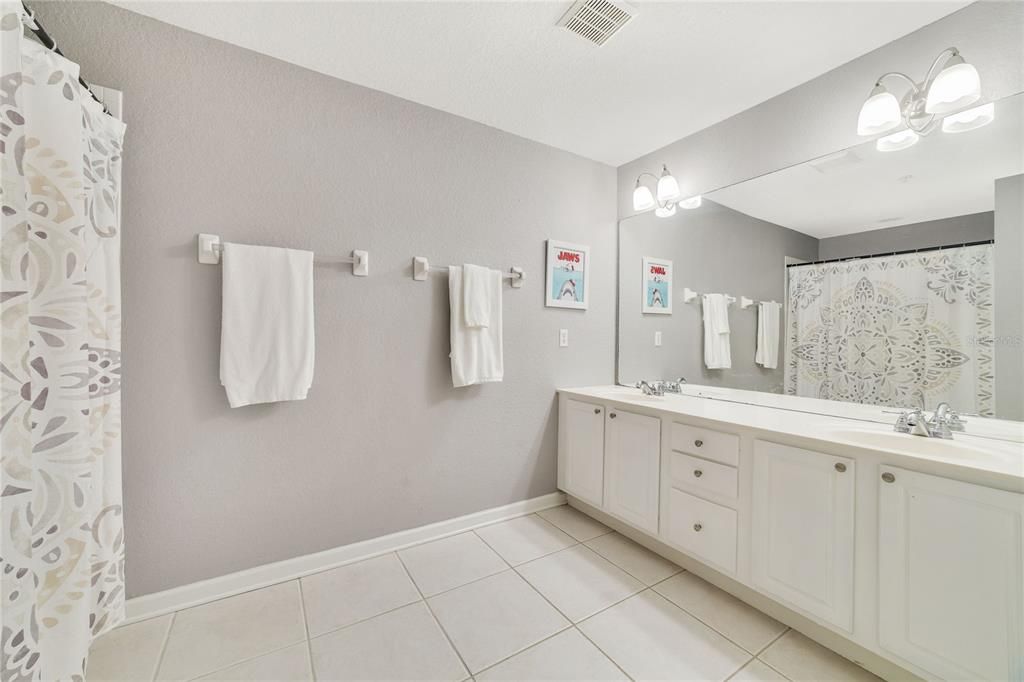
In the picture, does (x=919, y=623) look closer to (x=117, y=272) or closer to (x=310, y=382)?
(x=310, y=382)

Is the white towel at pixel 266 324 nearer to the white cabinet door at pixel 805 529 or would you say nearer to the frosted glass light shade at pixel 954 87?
the white cabinet door at pixel 805 529

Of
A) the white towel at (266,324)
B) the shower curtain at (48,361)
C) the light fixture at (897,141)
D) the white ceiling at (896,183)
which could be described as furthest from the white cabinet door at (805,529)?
the shower curtain at (48,361)

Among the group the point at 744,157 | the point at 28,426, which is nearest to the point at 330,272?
the point at 28,426

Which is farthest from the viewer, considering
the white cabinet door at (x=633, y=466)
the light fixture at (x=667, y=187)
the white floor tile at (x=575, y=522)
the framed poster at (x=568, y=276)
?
the framed poster at (x=568, y=276)

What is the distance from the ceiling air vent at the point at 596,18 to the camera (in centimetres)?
136

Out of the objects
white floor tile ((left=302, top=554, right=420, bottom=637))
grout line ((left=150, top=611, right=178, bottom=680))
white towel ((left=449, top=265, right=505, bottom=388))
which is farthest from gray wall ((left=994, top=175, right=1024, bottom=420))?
grout line ((left=150, top=611, right=178, bottom=680))

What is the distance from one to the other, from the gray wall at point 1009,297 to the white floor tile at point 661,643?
1.24m

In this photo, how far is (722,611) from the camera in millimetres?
1488

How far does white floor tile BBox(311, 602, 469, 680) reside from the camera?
1.20 metres

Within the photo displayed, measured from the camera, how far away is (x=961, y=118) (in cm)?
132

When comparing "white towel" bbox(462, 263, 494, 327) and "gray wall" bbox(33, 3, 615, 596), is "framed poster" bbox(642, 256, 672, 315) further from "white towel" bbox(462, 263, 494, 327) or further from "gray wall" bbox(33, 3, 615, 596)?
"white towel" bbox(462, 263, 494, 327)

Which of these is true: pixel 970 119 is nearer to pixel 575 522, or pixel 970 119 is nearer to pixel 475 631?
pixel 575 522

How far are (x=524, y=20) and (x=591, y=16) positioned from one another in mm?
257

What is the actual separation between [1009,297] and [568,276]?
1.78m
